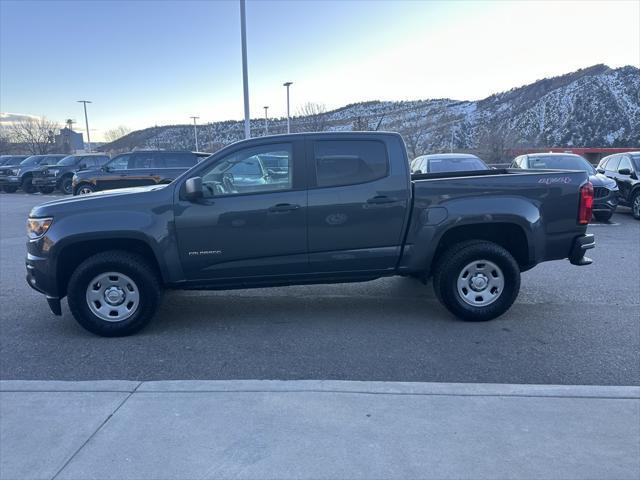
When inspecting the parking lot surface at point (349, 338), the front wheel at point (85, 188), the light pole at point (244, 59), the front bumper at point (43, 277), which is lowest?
the parking lot surface at point (349, 338)

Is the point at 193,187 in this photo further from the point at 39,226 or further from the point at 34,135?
the point at 34,135

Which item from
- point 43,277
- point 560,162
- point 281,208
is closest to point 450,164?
point 560,162

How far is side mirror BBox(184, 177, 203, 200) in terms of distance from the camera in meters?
4.59

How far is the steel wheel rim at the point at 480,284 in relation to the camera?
5.00 m

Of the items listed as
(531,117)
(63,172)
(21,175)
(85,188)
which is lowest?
(85,188)

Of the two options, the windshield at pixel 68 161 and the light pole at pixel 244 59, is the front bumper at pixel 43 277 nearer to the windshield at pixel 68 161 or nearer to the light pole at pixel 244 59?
the light pole at pixel 244 59

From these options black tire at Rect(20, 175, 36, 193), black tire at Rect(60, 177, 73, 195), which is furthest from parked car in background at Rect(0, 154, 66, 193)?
black tire at Rect(60, 177, 73, 195)

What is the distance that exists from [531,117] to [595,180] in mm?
55098

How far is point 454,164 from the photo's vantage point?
39.6 feet

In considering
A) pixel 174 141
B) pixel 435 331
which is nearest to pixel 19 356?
pixel 435 331

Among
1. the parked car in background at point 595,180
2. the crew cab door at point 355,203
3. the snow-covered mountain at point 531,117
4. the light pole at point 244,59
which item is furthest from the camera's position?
the snow-covered mountain at point 531,117

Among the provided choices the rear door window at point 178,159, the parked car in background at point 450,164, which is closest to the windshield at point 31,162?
the rear door window at point 178,159

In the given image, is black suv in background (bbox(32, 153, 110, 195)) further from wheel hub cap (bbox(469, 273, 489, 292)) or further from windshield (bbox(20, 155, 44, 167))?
wheel hub cap (bbox(469, 273, 489, 292))

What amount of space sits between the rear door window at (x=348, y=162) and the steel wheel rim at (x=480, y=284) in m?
1.35
